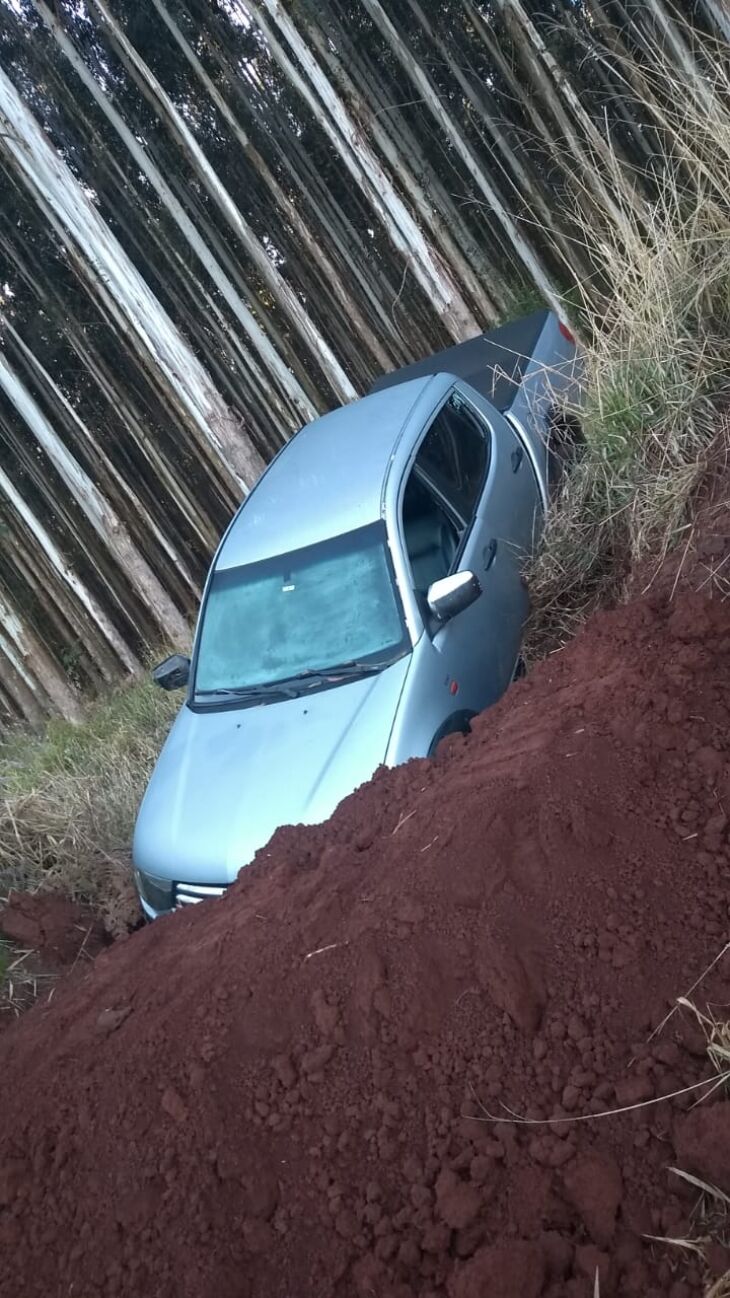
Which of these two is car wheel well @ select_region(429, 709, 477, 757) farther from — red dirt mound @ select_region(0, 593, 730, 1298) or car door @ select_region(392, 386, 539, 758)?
red dirt mound @ select_region(0, 593, 730, 1298)

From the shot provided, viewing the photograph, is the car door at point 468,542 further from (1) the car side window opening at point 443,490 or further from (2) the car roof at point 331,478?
→ (2) the car roof at point 331,478

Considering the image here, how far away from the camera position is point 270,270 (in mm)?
9828

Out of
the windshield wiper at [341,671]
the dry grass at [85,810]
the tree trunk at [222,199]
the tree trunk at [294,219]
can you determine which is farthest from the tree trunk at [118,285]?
the windshield wiper at [341,671]

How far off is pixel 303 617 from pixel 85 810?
Result: 2482 millimetres

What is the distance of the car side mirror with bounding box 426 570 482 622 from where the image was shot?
13.9ft

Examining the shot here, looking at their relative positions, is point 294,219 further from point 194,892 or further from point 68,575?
point 194,892

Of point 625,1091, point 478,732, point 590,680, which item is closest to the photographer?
point 625,1091

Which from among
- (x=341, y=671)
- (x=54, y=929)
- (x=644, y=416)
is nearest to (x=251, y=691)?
(x=341, y=671)

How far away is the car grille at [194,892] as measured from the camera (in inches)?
155

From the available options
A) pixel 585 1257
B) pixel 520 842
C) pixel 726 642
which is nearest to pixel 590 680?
pixel 726 642

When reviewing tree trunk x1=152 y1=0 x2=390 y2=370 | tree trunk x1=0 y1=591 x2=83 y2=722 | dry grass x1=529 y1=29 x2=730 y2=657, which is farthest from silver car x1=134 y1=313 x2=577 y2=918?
tree trunk x1=0 y1=591 x2=83 y2=722

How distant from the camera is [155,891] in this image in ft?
13.9

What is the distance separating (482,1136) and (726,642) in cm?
189

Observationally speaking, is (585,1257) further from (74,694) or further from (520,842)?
(74,694)
